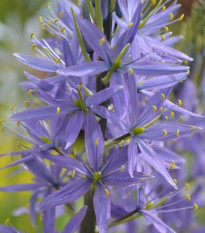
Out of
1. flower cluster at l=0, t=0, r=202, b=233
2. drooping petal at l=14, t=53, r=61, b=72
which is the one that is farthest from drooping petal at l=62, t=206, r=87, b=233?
drooping petal at l=14, t=53, r=61, b=72

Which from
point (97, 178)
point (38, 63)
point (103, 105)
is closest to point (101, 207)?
point (97, 178)

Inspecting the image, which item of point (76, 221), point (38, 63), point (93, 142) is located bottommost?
point (76, 221)

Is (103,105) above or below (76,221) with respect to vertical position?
above

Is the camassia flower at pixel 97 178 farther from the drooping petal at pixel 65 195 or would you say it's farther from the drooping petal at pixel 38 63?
the drooping petal at pixel 38 63

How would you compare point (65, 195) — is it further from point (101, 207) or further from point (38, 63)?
point (38, 63)

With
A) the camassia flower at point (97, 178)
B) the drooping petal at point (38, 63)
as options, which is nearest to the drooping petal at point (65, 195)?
the camassia flower at point (97, 178)

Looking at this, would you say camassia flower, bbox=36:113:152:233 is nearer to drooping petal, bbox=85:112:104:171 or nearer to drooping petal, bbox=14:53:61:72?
drooping petal, bbox=85:112:104:171

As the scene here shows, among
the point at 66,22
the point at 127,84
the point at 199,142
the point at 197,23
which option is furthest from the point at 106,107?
the point at 199,142
